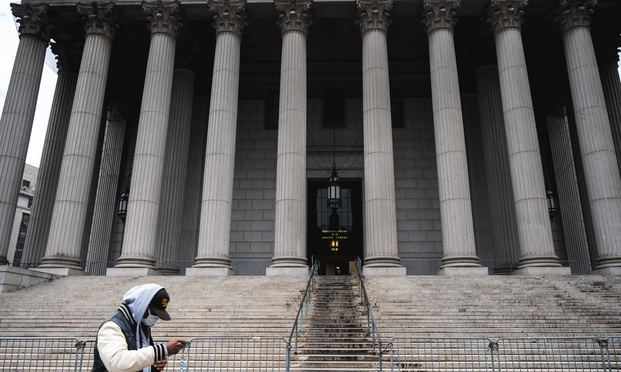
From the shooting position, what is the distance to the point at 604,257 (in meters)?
19.8

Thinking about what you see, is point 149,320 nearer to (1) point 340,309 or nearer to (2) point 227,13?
(1) point 340,309

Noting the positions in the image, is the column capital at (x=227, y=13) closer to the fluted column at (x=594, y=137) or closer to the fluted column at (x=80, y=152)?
the fluted column at (x=80, y=152)

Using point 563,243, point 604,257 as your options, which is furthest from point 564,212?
point 604,257

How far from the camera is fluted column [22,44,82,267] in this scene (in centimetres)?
2469

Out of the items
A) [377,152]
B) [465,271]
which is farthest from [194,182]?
[465,271]

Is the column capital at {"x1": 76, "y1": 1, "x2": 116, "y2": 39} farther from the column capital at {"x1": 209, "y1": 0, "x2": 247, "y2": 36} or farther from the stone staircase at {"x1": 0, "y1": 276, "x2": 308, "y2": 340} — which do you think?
the stone staircase at {"x1": 0, "y1": 276, "x2": 308, "y2": 340}

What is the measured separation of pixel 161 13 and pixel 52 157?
9.62 m

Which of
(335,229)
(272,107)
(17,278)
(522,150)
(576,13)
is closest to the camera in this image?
(17,278)

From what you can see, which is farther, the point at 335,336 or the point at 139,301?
the point at 335,336

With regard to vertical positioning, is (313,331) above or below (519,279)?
below

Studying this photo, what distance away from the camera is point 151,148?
21.9 meters

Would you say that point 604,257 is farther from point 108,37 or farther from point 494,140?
point 108,37

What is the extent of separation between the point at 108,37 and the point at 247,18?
22.2 ft

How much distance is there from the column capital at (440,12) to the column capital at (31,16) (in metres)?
18.3
